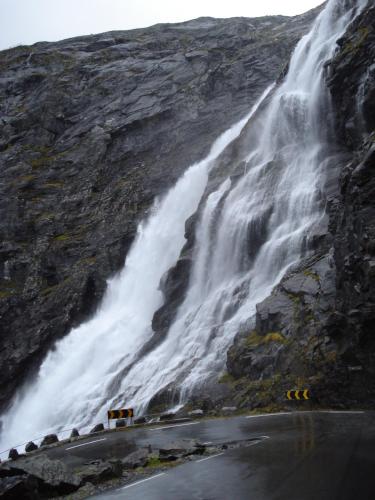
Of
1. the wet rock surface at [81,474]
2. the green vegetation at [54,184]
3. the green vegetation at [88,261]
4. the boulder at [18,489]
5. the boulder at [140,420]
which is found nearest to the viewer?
the boulder at [18,489]

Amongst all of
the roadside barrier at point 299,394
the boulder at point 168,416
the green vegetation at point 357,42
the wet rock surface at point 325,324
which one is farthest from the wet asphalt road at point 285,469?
Result: the green vegetation at point 357,42

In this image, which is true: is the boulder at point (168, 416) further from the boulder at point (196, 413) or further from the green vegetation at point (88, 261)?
the green vegetation at point (88, 261)

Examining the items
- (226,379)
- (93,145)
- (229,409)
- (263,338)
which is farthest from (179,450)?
(93,145)

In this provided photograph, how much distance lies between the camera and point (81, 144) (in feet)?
206

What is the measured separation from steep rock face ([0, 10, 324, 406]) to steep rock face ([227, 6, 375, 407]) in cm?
2515

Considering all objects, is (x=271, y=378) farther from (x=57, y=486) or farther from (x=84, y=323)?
(x=84, y=323)

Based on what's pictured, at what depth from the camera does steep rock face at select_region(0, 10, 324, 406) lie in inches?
1932

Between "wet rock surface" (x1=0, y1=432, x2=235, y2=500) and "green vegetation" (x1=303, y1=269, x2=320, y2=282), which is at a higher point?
"green vegetation" (x1=303, y1=269, x2=320, y2=282)

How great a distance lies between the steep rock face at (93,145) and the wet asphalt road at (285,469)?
34.2 metres

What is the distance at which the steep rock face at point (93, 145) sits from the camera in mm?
49062

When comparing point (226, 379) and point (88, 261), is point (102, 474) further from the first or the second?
point (88, 261)

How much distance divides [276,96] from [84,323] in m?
25.3

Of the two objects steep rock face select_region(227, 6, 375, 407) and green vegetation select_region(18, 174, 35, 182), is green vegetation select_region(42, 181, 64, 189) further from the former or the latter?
steep rock face select_region(227, 6, 375, 407)

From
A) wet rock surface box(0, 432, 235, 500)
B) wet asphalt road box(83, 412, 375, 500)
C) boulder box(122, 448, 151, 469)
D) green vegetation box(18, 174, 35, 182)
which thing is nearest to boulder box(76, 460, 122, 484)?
A: wet rock surface box(0, 432, 235, 500)
